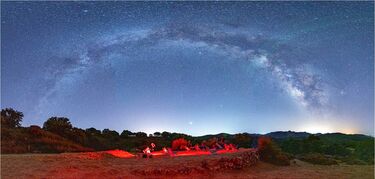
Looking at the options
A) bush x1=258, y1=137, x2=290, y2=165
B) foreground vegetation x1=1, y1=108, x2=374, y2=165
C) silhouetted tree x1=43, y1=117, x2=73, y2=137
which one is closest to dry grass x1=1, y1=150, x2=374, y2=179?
bush x1=258, y1=137, x2=290, y2=165

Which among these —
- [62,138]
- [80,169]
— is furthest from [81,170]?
[62,138]

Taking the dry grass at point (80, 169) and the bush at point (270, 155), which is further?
the bush at point (270, 155)

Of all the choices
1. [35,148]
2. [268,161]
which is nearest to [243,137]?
[268,161]

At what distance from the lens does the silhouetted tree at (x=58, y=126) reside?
2912 centimetres

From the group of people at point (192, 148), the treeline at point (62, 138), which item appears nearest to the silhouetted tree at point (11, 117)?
the treeline at point (62, 138)

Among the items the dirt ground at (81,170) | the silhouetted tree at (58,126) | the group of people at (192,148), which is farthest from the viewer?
the silhouetted tree at (58,126)

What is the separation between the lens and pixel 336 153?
1271 inches

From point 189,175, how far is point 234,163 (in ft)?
9.43

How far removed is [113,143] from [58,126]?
14.9ft

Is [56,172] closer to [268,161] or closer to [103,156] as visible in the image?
[103,156]

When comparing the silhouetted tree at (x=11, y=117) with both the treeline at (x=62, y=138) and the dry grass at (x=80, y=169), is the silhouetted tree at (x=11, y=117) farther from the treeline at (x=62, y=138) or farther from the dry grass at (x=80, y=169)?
the dry grass at (x=80, y=169)

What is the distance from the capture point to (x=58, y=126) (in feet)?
96.3

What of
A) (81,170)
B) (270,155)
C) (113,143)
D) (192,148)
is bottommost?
(81,170)

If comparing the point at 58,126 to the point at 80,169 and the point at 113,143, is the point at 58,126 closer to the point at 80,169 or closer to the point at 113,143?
the point at 113,143
